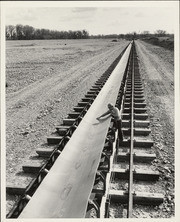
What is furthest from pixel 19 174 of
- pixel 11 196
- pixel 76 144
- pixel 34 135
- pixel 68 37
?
pixel 68 37

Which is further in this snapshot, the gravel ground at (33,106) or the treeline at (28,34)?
the treeline at (28,34)

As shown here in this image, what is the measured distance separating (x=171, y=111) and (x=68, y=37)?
126 m

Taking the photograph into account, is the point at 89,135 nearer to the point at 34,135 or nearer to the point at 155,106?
the point at 34,135

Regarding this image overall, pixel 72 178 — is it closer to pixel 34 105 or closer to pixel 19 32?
A: pixel 34 105

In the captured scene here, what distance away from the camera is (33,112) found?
1040cm

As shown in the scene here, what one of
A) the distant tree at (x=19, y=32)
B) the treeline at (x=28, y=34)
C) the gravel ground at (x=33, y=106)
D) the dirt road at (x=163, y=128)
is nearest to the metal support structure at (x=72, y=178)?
the gravel ground at (x=33, y=106)

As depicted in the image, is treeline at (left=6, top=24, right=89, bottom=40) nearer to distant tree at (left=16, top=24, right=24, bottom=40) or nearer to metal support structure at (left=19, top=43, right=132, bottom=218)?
distant tree at (left=16, top=24, right=24, bottom=40)

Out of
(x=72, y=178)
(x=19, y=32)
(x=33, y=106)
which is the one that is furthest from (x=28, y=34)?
(x=72, y=178)

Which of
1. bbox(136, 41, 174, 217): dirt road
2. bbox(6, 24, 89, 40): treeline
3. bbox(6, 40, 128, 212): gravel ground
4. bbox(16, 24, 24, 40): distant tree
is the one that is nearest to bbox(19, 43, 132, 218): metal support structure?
bbox(6, 40, 128, 212): gravel ground

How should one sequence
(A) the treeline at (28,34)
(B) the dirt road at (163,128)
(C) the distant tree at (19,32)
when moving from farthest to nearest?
1. (C) the distant tree at (19,32)
2. (A) the treeline at (28,34)
3. (B) the dirt road at (163,128)

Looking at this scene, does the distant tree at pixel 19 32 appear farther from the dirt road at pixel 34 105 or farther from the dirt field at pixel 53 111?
the dirt field at pixel 53 111

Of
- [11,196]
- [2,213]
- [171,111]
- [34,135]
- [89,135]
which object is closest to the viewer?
[2,213]

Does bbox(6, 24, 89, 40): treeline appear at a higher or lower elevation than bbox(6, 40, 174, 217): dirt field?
higher

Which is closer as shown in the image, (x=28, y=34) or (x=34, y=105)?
(x=34, y=105)
